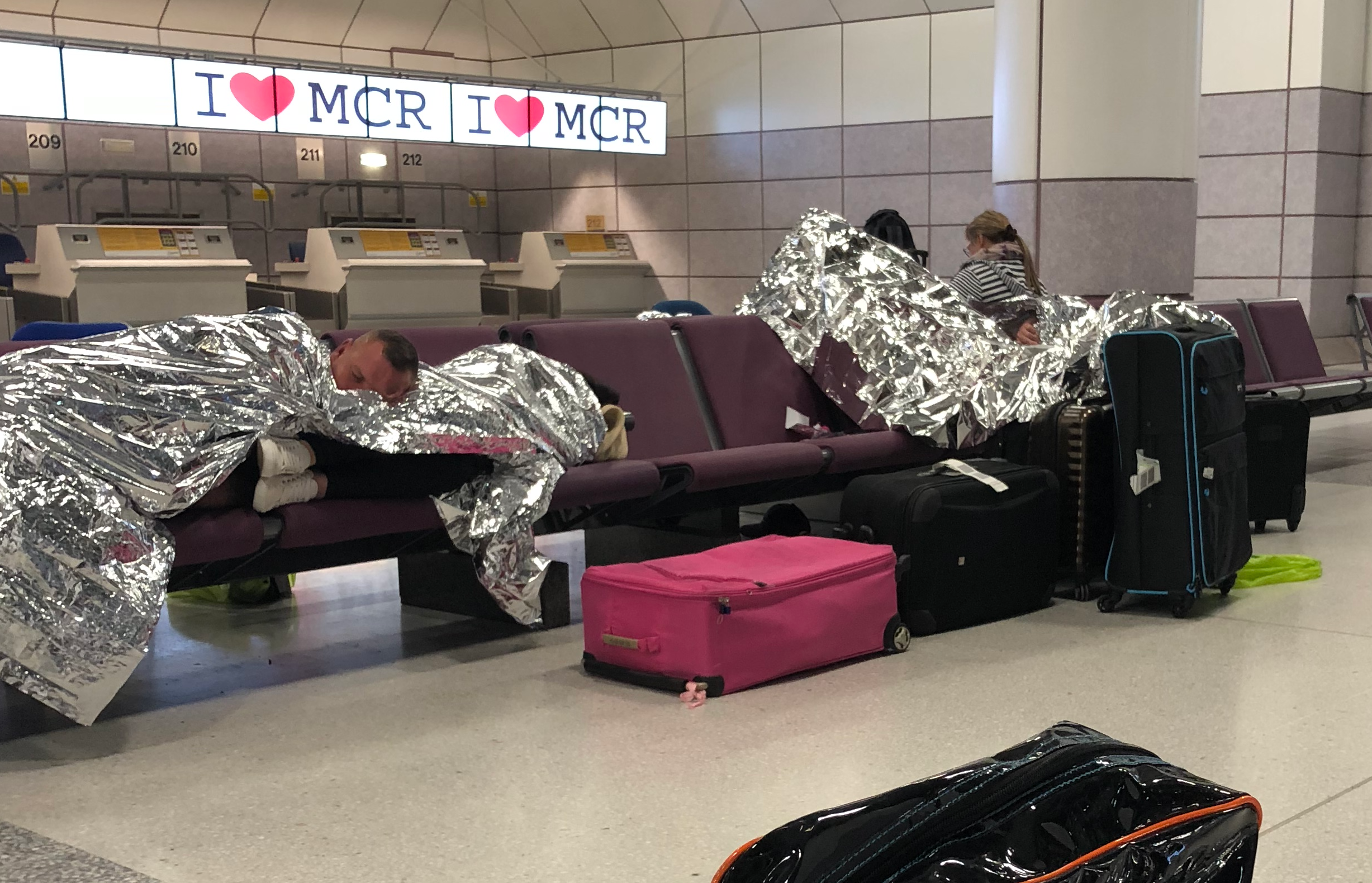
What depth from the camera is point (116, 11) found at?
1211 cm

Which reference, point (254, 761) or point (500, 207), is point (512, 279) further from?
point (254, 761)

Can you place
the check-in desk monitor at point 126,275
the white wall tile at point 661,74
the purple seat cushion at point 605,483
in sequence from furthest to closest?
the white wall tile at point 661,74
the check-in desk monitor at point 126,275
the purple seat cushion at point 605,483

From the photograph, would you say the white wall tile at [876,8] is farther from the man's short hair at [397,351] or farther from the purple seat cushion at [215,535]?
the purple seat cushion at [215,535]

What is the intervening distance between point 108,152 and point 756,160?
5.51 metres

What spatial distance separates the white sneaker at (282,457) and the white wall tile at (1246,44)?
8.77 m

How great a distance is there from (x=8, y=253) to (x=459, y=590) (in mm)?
8060

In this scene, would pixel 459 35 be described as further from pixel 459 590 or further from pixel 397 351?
pixel 397 351

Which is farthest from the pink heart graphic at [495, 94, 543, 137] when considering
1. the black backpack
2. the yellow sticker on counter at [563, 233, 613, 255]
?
the black backpack

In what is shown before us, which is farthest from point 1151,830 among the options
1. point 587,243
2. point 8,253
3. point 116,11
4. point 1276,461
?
point 116,11

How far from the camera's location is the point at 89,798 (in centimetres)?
276

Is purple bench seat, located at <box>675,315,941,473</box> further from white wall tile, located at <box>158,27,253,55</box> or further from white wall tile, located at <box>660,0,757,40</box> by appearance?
white wall tile, located at <box>158,27,253,55</box>

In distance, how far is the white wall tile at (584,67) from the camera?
47.0ft

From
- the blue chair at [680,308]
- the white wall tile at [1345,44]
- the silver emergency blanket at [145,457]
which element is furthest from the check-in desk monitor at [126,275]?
the white wall tile at [1345,44]

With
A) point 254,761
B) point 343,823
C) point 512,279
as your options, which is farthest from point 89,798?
point 512,279
